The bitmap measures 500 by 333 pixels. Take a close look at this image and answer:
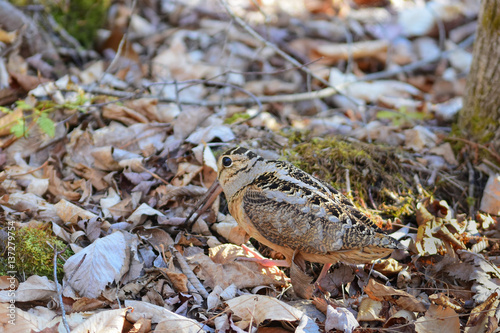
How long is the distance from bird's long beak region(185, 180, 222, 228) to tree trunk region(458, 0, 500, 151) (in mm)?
2750

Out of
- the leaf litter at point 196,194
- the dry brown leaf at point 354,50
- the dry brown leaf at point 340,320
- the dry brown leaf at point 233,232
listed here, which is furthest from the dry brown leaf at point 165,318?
the dry brown leaf at point 354,50

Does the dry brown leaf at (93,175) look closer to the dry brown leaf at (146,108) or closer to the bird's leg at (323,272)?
the dry brown leaf at (146,108)

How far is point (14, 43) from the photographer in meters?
5.52

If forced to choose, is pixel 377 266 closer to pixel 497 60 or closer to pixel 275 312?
pixel 275 312

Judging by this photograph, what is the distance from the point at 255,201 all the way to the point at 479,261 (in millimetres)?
1819

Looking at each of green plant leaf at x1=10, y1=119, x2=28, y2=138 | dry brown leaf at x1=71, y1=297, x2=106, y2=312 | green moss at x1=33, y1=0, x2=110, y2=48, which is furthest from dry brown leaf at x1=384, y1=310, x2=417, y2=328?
green moss at x1=33, y1=0, x2=110, y2=48

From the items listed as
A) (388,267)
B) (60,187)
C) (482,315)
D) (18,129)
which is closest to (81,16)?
(18,129)

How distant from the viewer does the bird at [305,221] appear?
3.35m

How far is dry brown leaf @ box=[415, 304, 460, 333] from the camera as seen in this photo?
303cm

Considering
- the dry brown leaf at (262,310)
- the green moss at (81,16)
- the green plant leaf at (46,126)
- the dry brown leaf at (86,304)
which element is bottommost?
the dry brown leaf at (262,310)

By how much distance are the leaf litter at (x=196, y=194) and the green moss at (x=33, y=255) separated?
1.2 inches

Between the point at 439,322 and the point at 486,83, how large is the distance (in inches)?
103

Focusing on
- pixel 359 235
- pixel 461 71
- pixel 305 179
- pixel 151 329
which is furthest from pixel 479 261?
pixel 461 71

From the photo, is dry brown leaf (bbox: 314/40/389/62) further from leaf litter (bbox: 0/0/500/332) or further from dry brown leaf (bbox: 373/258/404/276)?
dry brown leaf (bbox: 373/258/404/276)
